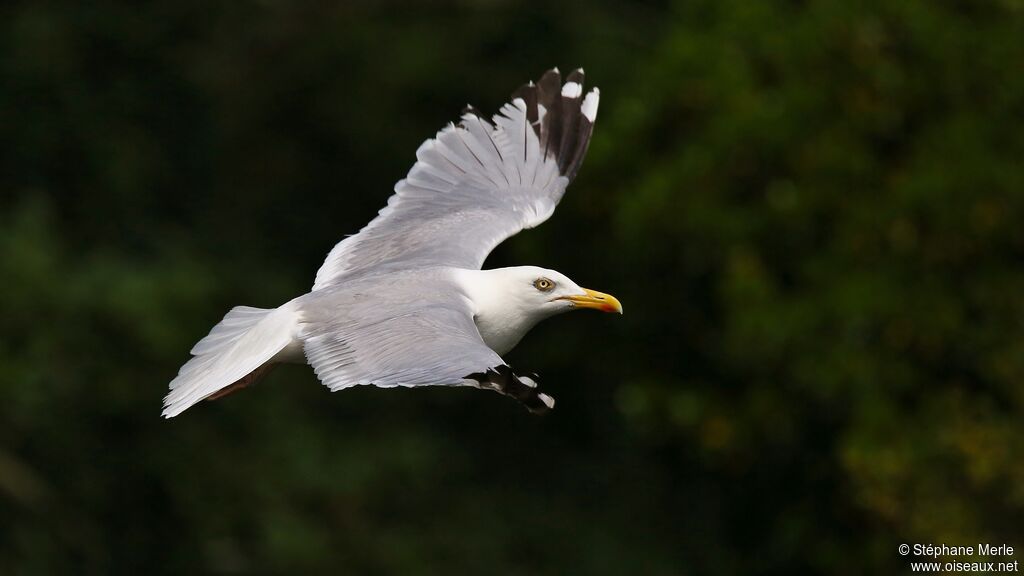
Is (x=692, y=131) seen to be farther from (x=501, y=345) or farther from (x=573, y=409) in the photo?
(x=501, y=345)

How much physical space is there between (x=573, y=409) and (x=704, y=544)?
1.91 meters

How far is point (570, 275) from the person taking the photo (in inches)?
478

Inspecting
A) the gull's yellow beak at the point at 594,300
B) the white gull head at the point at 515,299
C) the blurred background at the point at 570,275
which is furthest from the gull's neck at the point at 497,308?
the blurred background at the point at 570,275

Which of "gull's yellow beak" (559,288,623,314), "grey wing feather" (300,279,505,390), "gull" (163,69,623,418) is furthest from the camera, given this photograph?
"gull's yellow beak" (559,288,623,314)

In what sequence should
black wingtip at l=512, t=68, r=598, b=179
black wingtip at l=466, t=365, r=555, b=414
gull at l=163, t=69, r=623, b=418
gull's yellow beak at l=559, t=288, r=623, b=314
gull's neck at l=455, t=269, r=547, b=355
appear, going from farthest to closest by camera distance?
black wingtip at l=512, t=68, r=598, b=179 → gull's yellow beak at l=559, t=288, r=623, b=314 → gull's neck at l=455, t=269, r=547, b=355 → gull at l=163, t=69, r=623, b=418 → black wingtip at l=466, t=365, r=555, b=414

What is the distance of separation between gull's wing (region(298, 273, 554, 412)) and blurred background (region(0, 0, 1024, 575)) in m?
4.64

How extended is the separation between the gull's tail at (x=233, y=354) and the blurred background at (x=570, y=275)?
4700mm

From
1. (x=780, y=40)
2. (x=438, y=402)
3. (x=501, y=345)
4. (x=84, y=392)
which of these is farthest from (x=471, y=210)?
(x=438, y=402)

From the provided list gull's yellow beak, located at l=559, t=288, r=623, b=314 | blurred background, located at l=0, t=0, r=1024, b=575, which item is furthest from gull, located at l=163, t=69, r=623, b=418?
blurred background, located at l=0, t=0, r=1024, b=575

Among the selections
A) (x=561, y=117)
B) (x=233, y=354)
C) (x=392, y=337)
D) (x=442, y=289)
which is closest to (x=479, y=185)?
(x=561, y=117)

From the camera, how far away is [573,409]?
14836 millimetres

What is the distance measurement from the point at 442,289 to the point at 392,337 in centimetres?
55

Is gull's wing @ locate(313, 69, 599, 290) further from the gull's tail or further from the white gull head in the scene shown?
the gull's tail

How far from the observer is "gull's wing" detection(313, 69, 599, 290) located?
6801 millimetres
